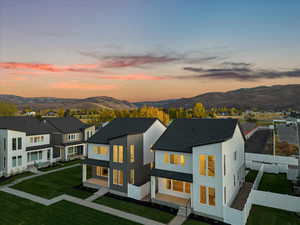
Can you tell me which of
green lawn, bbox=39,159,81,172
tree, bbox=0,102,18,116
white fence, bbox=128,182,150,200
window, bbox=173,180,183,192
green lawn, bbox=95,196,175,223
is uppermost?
tree, bbox=0,102,18,116

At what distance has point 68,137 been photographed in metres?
37.6

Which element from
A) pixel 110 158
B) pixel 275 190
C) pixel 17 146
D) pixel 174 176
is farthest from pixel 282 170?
pixel 17 146

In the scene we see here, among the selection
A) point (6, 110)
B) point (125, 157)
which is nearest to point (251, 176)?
point (125, 157)

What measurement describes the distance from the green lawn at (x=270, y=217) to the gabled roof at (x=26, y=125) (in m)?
33.7

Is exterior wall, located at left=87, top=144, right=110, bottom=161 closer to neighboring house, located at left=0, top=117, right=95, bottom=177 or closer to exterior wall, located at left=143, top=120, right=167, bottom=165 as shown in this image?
exterior wall, located at left=143, top=120, right=167, bottom=165

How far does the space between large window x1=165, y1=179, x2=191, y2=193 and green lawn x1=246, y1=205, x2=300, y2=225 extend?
235 inches

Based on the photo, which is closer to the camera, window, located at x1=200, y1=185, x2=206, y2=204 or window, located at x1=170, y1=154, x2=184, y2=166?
window, located at x1=200, y1=185, x2=206, y2=204

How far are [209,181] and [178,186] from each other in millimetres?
4586

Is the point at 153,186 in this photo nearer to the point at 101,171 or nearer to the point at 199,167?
the point at 199,167

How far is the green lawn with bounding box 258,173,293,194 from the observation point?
21.6m

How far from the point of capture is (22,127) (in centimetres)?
3228

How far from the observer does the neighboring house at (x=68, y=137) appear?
Answer: 35.7 meters

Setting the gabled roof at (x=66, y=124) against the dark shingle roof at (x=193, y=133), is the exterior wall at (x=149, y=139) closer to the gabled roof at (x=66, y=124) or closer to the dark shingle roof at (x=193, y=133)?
the dark shingle roof at (x=193, y=133)

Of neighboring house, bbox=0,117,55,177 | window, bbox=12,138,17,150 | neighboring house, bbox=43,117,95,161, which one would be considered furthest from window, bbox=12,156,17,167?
neighboring house, bbox=43,117,95,161
